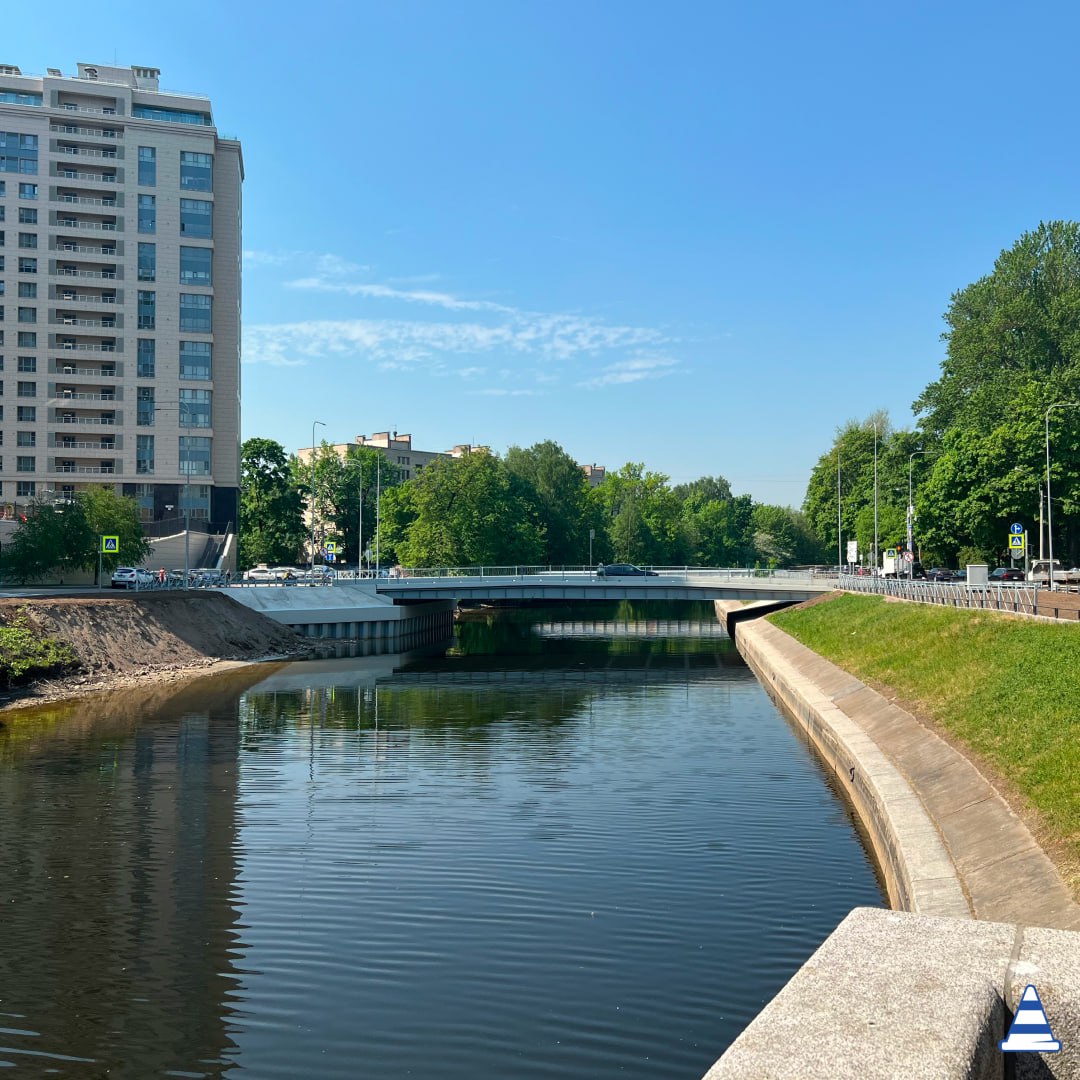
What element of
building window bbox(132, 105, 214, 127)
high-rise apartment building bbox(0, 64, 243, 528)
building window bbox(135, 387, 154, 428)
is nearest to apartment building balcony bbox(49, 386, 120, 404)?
high-rise apartment building bbox(0, 64, 243, 528)

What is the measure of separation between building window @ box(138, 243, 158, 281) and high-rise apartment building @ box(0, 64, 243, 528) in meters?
0.13

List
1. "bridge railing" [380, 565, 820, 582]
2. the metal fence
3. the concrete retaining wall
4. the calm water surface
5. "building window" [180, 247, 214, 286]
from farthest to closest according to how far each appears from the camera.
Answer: "building window" [180, 247, 214, 286]
"bridge railing" [380, 565, 820, 582]
the metal fence
the calm water surface
the concrete retaining wall

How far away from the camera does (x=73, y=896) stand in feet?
62.4

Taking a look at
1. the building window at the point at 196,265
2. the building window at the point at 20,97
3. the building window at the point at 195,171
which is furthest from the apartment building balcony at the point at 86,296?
the building window at the point at 20,97

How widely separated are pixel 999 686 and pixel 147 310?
325 ft

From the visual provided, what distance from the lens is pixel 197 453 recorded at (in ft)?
358

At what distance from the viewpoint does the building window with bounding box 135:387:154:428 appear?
10831 centimetres

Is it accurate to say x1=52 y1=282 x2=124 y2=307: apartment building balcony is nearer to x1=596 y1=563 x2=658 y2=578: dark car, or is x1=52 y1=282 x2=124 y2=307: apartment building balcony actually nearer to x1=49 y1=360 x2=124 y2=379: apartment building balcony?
x1=49 y1=360 x2=124 y2=379: apartment building balcony

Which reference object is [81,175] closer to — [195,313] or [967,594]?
[195,313]

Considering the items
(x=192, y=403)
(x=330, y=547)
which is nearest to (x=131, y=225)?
(x=192, y=403)

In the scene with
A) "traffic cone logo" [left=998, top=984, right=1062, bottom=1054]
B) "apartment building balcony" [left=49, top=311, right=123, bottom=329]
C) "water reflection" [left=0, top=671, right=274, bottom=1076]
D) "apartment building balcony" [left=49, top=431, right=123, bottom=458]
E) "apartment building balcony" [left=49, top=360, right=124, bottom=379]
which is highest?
"apartment building balcony" [left=49, top=311, right=123, bottom=329]

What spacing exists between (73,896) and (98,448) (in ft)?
315

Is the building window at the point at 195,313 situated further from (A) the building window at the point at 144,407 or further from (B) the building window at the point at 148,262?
(A) the building window at the point at 144,407

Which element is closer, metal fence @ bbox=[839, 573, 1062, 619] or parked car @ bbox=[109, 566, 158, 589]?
metal fence @ bbox=[839, 573, 1062, 619]
